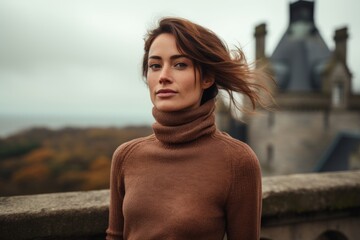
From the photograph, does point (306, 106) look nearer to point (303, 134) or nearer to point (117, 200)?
point (303, 134)

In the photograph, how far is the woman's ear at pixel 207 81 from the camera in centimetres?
162

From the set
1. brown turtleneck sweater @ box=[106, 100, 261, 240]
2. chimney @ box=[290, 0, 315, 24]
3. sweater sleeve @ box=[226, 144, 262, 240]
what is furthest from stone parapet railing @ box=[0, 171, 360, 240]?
chimney @ box=[290, 0, 315, 24]

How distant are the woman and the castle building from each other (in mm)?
20496

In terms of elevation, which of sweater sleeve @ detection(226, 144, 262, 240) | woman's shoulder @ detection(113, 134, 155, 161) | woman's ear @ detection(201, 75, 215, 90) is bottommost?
sweater sleeve @ detection(226, 144, 262, 240)

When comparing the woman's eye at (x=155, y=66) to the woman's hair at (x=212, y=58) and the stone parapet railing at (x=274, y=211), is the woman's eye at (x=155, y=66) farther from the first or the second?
the stone parapet railing at (x=274, y=211)

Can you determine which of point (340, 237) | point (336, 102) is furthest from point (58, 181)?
point (340, 237)

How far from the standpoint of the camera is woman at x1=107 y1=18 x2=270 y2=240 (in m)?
1.41

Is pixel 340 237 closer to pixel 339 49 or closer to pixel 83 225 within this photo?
pixel 83 225

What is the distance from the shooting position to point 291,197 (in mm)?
2102

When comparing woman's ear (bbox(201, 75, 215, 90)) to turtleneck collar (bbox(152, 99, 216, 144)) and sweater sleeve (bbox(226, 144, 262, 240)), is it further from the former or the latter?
sweater sleeve (bbox(226, 144, 262, 240))

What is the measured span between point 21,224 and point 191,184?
1002 millimetres

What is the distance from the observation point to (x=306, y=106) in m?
21.8

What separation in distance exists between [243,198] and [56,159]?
27.7 meters

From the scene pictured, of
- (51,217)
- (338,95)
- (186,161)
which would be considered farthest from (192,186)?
(338,95)
